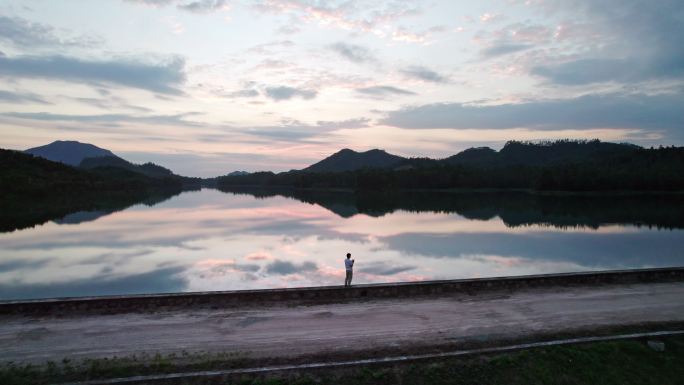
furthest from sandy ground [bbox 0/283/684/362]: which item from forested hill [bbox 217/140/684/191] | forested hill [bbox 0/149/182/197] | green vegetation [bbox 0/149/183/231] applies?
forested hill [bbox 217/140/684/191]

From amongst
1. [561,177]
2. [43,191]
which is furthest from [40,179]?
[561,177]

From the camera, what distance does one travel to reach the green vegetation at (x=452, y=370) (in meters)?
8.20

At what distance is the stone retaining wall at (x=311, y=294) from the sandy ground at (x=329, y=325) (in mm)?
410

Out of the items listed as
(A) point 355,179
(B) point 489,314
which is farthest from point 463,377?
(A) point 355,179

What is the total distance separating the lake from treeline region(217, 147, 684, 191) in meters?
58.1

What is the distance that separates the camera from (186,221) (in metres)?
54.3

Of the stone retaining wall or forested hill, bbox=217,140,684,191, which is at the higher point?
forested hill, bbox=217,140,684,191

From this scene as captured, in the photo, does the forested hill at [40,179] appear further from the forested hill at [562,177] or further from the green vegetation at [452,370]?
the green vegetation at [452,370]

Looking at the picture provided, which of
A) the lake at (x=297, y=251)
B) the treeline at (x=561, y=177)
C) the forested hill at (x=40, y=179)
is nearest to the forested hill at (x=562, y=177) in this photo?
the treeline at (x=561, y=177)

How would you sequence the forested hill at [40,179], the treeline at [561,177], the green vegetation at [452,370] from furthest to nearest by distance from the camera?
the treeline at [561,177] < the forested hill at [40,179] < the green vegetation at [452,370]

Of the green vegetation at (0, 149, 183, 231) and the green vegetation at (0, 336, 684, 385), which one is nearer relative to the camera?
the green vegetation at (0, 336, 684, 385)

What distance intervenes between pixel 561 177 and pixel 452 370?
11102 centimetres

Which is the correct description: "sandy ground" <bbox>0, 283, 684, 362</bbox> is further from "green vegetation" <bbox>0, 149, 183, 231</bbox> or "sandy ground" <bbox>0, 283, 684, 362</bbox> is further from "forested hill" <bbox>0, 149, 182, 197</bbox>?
"forested hill" <bbox>0, 149, 182, 197</bbox>

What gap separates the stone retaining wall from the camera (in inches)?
459
